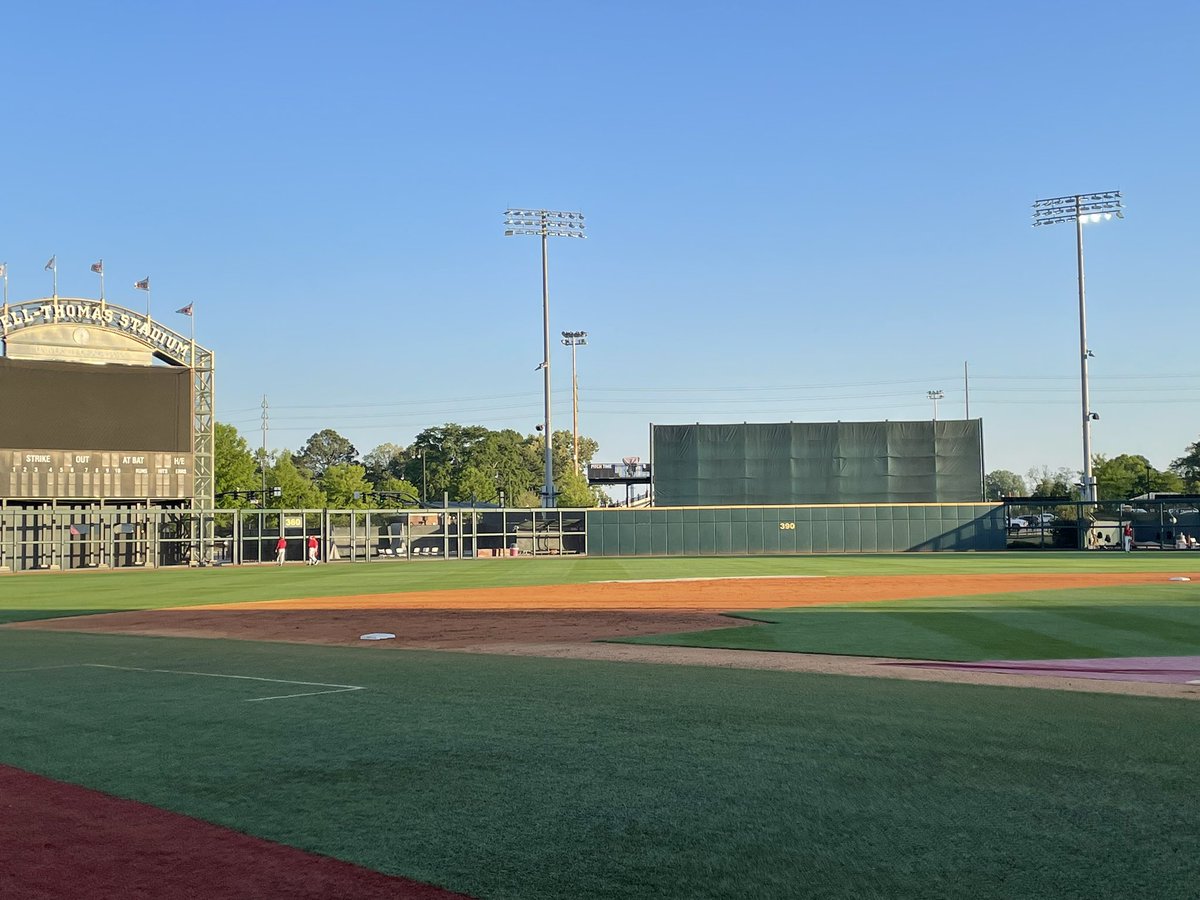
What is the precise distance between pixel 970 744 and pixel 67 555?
49.7 metres

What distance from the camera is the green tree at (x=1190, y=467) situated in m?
119

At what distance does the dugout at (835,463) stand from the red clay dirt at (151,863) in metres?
66.6

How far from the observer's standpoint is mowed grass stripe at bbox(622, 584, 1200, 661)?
48.8 ft

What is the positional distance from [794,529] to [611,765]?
53.8 metres

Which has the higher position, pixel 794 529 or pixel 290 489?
pixel 290 489

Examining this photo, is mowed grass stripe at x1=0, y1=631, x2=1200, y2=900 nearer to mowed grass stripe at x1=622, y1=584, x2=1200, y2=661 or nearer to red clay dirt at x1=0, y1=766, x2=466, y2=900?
red clay dirt at x1=0, y1=766, x2=466, y2=900

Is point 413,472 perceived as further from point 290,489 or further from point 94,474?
point 94,474

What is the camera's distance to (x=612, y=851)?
213 inches

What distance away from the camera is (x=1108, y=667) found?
12.8 m

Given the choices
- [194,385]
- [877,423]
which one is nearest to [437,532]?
[194,385]

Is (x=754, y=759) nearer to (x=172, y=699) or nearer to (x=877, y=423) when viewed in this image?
(x=172, y=699)

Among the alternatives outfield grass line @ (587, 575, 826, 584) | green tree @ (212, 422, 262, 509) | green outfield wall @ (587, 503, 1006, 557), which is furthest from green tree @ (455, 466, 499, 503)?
outfield grass line @ (587, 575, 826, 584)

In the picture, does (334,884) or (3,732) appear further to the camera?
(3,732)

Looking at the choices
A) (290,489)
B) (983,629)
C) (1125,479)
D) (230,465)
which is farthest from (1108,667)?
(1125,479)
